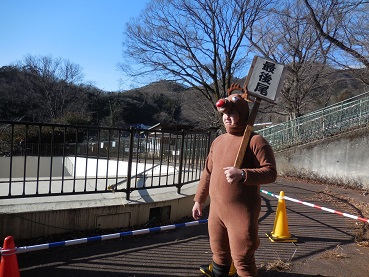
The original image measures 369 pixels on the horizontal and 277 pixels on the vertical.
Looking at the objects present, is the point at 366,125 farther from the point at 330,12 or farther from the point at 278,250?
the point at 278,250

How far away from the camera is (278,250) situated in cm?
411

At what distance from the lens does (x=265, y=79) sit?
2799 mm

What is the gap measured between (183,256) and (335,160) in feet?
30.4

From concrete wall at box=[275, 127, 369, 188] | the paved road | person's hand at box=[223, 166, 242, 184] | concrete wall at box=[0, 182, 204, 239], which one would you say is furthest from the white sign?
concrete wall at box=[275, 127, 369, 188]

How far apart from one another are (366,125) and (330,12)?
5.91 meters

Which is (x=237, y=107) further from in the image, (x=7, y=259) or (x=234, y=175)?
(x=7, y=259)

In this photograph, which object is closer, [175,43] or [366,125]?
[366,125]

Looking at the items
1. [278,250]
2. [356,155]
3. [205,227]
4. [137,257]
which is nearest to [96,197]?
[137,257]

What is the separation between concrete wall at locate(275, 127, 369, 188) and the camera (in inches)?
413

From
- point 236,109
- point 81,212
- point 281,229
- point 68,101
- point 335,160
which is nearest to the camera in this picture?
point 236,109

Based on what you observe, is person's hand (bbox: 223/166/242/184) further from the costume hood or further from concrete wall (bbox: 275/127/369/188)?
concrete wall (bbox: 275/127/369/188)

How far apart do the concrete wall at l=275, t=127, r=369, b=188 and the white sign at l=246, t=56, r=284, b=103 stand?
9261 mm

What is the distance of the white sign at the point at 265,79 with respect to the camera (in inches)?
108

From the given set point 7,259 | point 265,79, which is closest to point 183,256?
point 7,259
